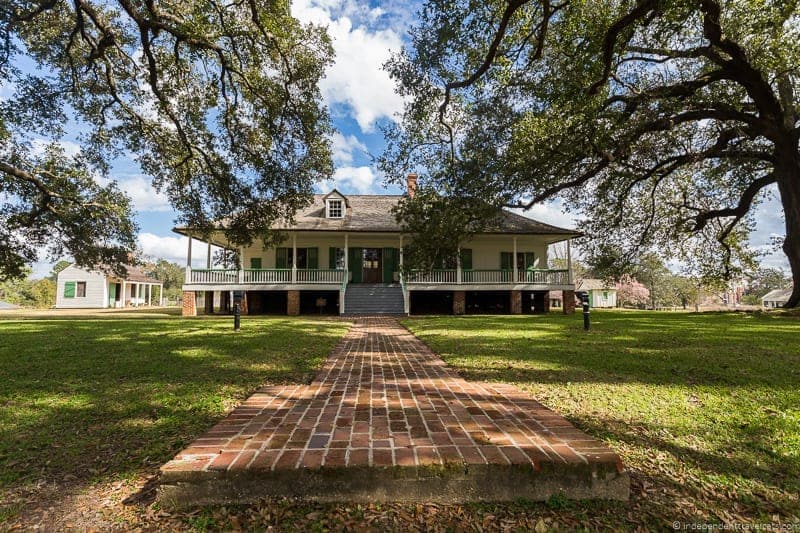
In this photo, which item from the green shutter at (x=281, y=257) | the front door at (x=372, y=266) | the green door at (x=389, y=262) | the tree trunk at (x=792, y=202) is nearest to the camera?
the tree trunk at (x=792, y=202)

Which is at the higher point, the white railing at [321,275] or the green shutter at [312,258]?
the green shutter at [312,258]

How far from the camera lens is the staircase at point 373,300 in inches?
661

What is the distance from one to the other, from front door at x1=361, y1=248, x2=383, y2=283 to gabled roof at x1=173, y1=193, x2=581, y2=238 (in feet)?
5.93

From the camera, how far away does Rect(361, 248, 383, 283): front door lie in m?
20.0

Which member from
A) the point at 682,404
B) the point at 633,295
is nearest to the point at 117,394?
the point at 682,404

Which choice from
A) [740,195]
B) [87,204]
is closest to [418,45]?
[87,204]

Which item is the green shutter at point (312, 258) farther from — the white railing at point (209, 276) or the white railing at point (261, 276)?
the white railing at point (209, 276)

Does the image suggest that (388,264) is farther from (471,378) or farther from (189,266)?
(471,378)

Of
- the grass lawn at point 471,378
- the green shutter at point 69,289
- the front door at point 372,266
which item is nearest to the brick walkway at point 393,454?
the grass lawn at point 471,378

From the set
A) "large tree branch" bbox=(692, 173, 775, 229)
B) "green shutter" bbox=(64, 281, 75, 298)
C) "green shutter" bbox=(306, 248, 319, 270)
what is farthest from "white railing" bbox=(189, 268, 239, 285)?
"green shutter" bbox=(64, 281, 75, 298)

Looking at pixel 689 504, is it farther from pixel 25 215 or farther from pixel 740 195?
pixel 740 195

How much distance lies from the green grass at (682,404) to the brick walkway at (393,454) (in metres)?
0.41

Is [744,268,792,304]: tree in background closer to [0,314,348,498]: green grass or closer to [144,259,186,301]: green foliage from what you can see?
[0,314,348,498]: green grass

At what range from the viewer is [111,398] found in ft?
12.4
